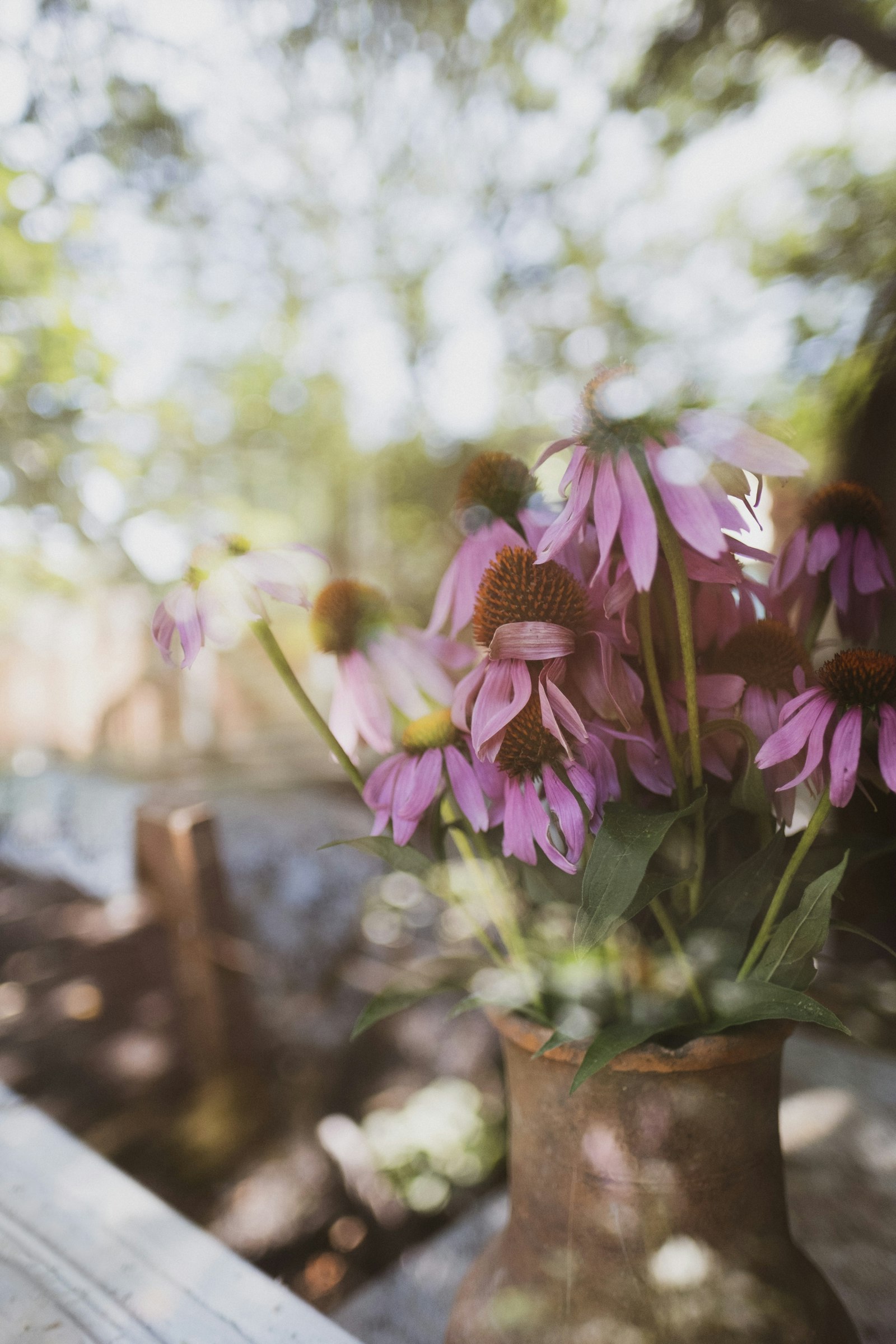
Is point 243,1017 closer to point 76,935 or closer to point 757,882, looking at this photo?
point 76,935

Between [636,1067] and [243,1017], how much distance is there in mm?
1194

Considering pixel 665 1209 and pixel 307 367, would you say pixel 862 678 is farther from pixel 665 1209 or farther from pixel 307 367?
pixel 307 367

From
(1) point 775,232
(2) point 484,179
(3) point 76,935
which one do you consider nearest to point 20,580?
(3) point 76,935

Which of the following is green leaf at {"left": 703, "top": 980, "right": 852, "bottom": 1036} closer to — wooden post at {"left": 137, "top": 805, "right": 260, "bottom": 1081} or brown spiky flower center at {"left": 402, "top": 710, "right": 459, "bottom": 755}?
brown spiky flower center at {"left": 402, "top": 710, "right": 459, "bottom": 755}

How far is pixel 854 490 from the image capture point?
46 centimetres

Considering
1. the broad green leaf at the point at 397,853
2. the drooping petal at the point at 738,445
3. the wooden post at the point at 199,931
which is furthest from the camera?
the wooden post at the point at 199,931

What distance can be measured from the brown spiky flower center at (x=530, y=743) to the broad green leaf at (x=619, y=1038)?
0.13 meters

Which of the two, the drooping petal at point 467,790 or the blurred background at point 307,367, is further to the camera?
the blurred background at point 307,367

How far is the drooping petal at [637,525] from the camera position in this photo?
321 millimetres

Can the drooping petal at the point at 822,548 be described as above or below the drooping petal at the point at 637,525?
below

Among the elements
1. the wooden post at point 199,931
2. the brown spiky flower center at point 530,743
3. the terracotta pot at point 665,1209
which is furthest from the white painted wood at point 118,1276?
the wooden post at point 199,931

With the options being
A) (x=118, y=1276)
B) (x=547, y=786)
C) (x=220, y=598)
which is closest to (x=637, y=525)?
(x=547, y=786)

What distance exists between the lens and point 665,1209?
1.36 feet

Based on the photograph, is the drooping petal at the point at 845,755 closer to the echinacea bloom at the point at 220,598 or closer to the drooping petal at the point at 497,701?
the drooping petal at the point at 497,701
